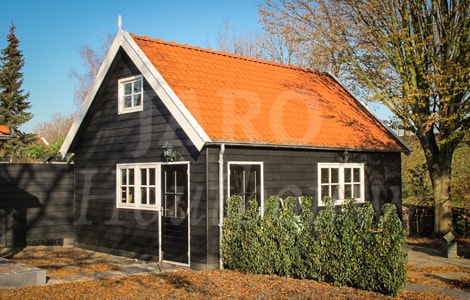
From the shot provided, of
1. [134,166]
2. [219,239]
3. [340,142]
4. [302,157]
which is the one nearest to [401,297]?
[219,239]

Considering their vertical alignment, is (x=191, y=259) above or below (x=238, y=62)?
below

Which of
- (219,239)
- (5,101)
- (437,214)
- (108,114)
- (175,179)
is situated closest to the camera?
(219,239)

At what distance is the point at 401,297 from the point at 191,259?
496 cm

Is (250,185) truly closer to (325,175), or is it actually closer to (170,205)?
(170,205)

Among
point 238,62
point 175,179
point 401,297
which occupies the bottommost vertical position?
point 401,297

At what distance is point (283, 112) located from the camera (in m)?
14.6

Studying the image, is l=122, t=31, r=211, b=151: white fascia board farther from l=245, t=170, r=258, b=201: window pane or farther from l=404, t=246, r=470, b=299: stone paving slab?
l=404, t=246, r=470, b=299: stone paving slab

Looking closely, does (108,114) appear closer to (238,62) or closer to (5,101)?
(238,62)

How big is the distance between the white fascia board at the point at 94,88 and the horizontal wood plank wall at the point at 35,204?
0.92 meters

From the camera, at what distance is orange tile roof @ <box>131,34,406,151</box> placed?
12578mm

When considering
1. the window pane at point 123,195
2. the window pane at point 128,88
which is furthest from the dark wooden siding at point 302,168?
the window pane at point 128,88

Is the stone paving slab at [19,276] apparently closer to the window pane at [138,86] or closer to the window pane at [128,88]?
the window pane at [138,86]

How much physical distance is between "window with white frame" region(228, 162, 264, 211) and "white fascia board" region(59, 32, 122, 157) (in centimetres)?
488

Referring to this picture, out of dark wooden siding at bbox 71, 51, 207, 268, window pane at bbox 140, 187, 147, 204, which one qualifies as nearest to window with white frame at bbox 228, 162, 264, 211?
dark wooden siding at bbox 71, 51, 207, 268
